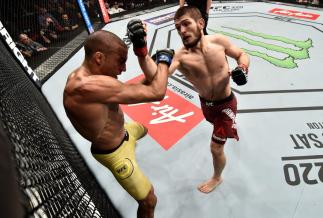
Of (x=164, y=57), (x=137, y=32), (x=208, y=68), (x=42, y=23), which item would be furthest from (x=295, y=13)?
(x=137, y=32)

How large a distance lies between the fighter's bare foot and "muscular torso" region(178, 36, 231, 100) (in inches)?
30.9

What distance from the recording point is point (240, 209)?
7.89ft

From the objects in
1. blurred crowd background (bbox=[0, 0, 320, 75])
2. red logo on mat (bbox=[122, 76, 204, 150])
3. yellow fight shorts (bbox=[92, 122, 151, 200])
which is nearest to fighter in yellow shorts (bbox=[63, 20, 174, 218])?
yellow fight shorts (bbox=[92, 122, 151, 200])

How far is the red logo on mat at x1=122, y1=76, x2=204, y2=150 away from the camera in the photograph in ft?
10.9

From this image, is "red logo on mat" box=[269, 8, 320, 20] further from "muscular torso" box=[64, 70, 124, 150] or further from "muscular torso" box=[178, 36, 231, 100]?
"muscular torso" box=[64, 70, 124, 150]

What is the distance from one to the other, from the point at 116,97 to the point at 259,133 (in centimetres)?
203

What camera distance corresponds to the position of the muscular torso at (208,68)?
7.63ft

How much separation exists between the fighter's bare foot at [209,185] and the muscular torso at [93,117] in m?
0.94

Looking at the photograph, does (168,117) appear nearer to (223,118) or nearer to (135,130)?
(135,130)

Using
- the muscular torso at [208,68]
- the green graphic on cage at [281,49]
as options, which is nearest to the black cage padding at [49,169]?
the muscular torso at [208,68]

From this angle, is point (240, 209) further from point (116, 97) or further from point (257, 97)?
point (257, 97)

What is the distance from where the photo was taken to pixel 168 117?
3.63 m

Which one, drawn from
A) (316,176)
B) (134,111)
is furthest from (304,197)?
(134,111)

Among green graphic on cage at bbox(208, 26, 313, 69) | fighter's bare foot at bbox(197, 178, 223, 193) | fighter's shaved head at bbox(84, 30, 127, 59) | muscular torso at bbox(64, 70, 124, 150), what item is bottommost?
green graphic on cage at bbox(208, 26, 313, 69)
